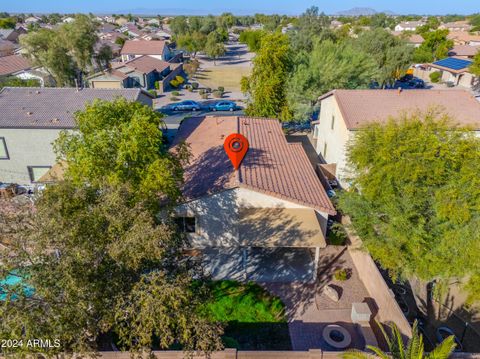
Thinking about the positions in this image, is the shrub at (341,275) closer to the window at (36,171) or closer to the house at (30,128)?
the house at (30,128)

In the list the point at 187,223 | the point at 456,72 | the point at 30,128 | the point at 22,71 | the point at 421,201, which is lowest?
the point at 187,223

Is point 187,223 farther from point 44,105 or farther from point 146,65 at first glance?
point 146,65

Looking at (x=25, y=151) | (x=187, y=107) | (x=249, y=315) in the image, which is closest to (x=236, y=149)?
(x=249, y=315)

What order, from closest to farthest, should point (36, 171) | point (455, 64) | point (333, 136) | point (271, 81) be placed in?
1. point (36, 171)
2. point (333, 136)
3. point (271, 81)
4. point (455, 64)

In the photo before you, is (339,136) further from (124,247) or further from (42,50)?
(42,50)

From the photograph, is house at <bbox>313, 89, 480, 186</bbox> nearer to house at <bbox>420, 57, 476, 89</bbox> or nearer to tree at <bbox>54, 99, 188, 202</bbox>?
tree at <bbox>54, 99, 188, 202</bbox>

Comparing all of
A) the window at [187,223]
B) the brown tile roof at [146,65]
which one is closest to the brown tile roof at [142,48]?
the brown tile roof at [146,65]

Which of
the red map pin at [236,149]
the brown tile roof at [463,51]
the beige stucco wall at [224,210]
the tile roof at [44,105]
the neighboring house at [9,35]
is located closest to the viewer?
the beige stucco wall at [224,210]

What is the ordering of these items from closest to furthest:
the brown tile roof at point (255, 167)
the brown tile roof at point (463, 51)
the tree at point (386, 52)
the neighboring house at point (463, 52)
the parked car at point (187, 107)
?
the brown tile roof at point (255, 167), the parked car at point (187, 107), the tree at point (386, 52), the neighboring house at point (463, 52), the brown tile roof at point (463, 51)
